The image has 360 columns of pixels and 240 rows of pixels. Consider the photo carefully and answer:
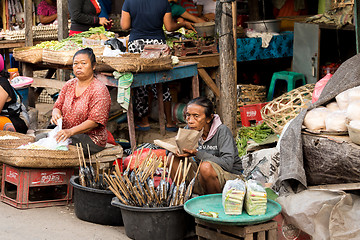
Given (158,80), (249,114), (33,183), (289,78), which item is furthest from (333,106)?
(289,78)

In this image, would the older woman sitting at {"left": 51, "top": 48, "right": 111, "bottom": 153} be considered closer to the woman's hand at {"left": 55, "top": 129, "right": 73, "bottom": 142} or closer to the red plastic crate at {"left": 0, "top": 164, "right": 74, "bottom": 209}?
the woman's hand at {"left": 55, "top": 129, "right": 73, "bottom": 142}

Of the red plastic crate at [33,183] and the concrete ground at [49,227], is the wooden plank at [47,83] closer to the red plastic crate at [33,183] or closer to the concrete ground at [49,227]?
the red plastic crate at [33,183]

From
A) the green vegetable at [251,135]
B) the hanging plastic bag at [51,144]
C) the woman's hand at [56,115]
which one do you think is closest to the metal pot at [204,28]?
the green vegetable at [251,135]

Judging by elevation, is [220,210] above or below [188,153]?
below

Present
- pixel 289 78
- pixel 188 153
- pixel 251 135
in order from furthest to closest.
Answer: pixel 289 78
pixel 251 135
pixel 188 153

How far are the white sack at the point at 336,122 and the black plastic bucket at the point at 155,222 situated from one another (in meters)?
1.38

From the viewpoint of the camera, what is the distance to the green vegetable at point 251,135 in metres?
6.83

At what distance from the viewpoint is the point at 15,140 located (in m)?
5.77

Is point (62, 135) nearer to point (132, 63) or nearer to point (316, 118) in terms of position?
point (132, 63)

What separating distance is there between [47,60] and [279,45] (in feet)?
13.4

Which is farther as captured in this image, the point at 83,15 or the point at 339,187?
the point at 83,15

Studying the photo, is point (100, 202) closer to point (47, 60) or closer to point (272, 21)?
point (47, 60)

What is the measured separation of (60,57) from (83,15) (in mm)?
1468

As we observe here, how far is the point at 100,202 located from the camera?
484 centimetres
